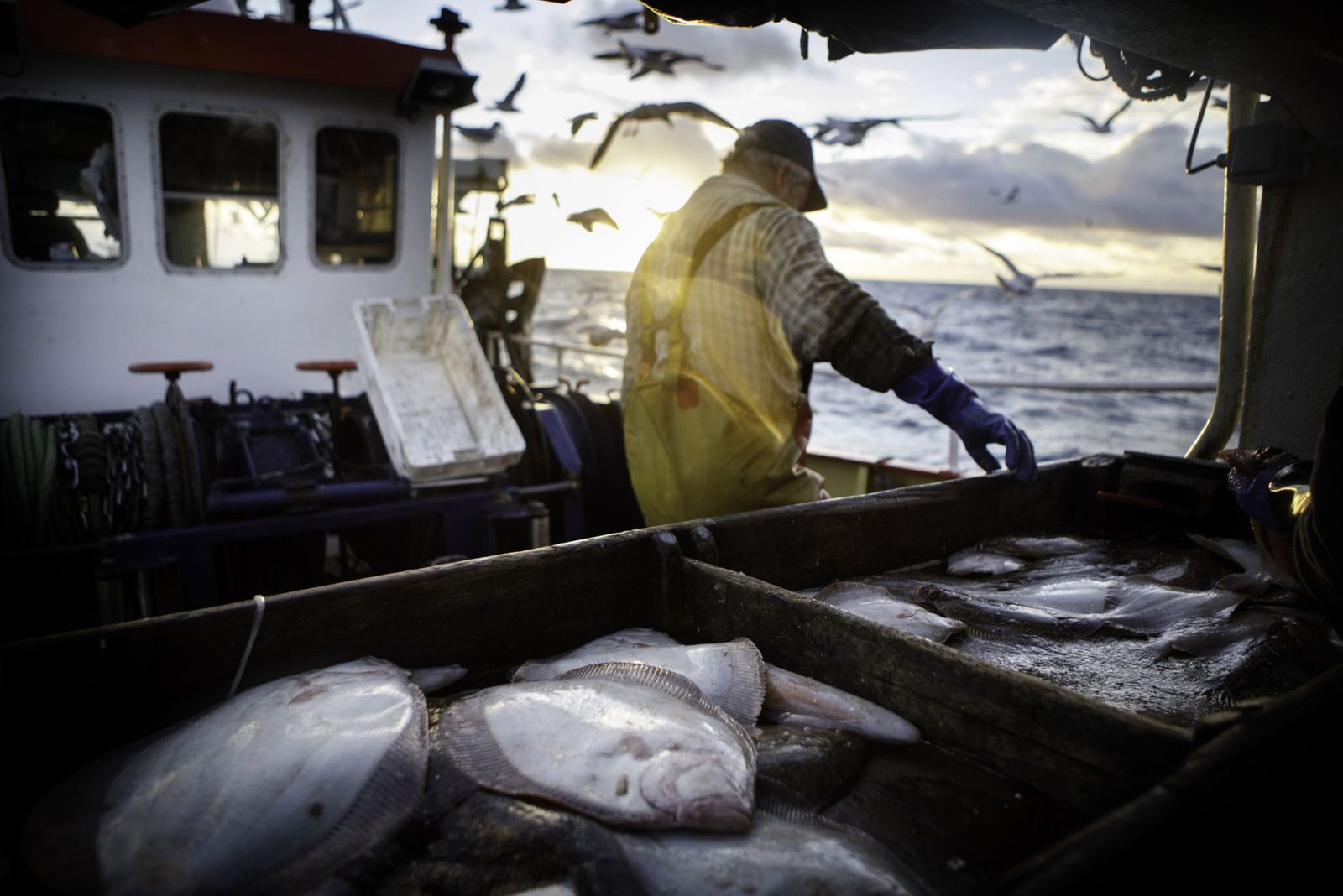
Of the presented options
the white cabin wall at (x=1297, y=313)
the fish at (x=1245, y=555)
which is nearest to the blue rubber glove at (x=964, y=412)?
the fish at (x=1245, y=555)

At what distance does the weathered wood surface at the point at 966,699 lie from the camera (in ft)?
5.02

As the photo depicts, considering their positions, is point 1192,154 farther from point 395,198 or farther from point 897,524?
point 395,198

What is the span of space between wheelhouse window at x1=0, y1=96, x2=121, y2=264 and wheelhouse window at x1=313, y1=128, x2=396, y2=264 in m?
1.30

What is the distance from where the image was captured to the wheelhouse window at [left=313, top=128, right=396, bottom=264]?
247 inches

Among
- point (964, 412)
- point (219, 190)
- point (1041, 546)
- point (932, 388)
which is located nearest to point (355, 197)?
point (219, 190)

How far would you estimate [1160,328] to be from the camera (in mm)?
67875

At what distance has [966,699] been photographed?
1.77m

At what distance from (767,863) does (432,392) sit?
13.5 feet

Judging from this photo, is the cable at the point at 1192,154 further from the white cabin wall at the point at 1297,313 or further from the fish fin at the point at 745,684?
the fish fin at the point at 745,684

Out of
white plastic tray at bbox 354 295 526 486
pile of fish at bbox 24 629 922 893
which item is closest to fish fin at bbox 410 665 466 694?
pile of fish at bbox 24 629 922 893

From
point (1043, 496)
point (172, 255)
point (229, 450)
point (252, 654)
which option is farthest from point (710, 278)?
point (172, 255)

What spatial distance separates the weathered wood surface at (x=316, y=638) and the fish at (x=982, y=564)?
4.22 feet

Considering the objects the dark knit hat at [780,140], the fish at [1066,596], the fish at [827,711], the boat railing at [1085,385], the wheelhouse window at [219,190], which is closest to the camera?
the fish at [827,711]

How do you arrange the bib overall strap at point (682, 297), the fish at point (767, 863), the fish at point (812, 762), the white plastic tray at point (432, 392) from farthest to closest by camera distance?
1. the white plastic tray at point (432, 392)
2. the bib overall strap at point (682, 297)
3. the fish at point (812, 762)
4. the fish at point (767, 863)
